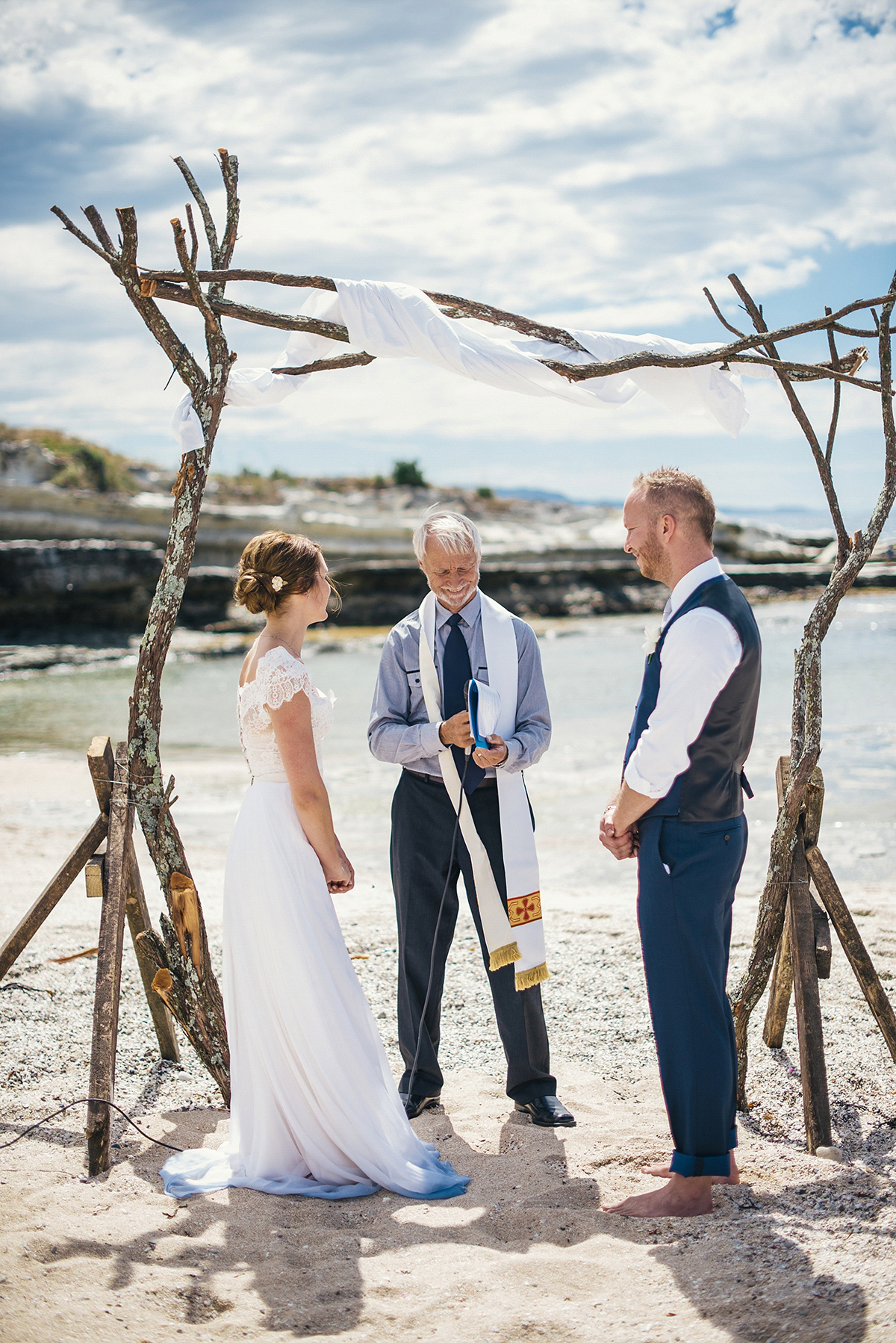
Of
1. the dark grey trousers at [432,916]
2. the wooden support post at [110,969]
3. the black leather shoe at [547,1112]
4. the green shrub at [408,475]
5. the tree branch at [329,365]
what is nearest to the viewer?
the wooden support post at [110,969]

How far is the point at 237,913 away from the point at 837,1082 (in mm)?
2254

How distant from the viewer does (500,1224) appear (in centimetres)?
279

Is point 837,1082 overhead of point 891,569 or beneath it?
beneath

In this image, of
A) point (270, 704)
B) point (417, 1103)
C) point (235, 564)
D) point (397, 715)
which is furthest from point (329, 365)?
point (235, 564)

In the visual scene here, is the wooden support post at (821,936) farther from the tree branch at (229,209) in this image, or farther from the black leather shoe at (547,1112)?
the tree branch at (229,209)

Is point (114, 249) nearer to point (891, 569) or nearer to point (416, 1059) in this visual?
point (416, 1059)

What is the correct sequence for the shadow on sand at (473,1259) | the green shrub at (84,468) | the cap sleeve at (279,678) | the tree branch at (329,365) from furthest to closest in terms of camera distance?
the green shrub at (84,468), the tree branch at (329,365), the cap sleeve at (279,678), the shadow on sand at (473,1259)

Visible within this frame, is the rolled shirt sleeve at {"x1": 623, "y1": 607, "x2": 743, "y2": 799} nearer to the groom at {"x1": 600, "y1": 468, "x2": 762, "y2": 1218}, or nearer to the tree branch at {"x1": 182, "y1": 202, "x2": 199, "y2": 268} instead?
the groom at {"x1": 600, "y1": 468, "x2": 762, "y2": 1218}

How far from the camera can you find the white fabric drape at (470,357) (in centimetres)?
345

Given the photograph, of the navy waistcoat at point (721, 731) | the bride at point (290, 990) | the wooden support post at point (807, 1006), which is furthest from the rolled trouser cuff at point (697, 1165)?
the navy waistcoat at point (721, 731)

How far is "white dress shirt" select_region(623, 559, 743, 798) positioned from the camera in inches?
106

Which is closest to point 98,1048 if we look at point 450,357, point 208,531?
point 450,357

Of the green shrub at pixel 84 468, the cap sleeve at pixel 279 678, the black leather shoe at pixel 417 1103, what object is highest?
the green shrub at pixel 84 468

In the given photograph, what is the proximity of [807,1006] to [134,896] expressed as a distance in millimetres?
2314
